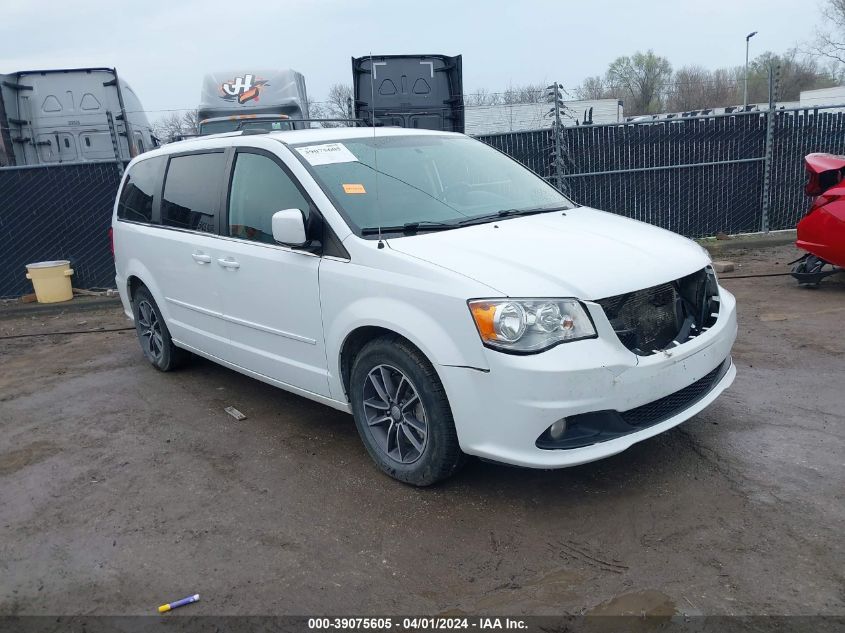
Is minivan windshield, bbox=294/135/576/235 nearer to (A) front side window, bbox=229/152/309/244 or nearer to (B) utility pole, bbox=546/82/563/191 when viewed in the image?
(A) front side window, bbox=229/152/309/244

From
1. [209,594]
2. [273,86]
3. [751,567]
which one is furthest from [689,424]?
[273,86]

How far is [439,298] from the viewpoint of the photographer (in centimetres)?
326

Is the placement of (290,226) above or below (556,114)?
below

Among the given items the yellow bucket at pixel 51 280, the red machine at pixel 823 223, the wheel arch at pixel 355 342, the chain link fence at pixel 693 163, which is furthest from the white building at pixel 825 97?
the wheel arch at pixel 355 342

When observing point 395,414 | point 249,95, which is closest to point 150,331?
point 395,414

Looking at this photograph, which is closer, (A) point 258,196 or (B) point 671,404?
(B) point 671,404

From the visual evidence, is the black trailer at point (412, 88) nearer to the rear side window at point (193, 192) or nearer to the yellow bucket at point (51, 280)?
the yellow bucket at point (51, 280)

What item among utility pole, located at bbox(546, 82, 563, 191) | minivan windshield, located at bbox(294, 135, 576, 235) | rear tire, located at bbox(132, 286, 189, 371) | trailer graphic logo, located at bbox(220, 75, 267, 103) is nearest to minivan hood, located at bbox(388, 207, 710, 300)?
minivan windshield, located at bbox(294, 135, 576, 235)

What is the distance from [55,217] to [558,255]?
867 cm

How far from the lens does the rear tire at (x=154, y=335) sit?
590 centimetres

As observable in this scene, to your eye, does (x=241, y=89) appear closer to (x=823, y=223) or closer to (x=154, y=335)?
(x=154, y=335)

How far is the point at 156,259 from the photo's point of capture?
219 inches

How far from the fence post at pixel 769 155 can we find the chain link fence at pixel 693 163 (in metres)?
0.02

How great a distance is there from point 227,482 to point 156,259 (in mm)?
2312
